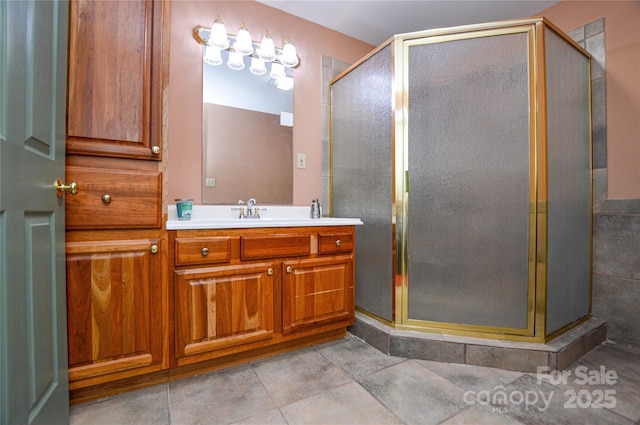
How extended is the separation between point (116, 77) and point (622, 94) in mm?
2760

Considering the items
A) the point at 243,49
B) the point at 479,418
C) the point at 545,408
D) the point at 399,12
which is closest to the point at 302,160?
the point at 243,49

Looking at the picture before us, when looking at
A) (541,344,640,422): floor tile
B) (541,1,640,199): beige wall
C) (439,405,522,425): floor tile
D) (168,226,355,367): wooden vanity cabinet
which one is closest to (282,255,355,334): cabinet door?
(168,226,355,367): wooden vanity cabinet

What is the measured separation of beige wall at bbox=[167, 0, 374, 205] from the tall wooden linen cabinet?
566 mm

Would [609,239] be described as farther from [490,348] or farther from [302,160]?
[302,160]

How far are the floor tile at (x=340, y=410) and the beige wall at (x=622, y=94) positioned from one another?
6.37ft

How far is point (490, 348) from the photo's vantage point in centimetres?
156

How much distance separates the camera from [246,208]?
6.55ft

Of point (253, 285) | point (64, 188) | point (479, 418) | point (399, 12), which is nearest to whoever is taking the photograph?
point (64, 188)

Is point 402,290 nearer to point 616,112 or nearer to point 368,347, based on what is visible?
point 368,347

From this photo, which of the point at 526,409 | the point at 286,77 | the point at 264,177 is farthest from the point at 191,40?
the point at 526,409

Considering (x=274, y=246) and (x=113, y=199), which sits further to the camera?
(x=274, y=246)

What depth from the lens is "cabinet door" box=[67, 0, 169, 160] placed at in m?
1.16

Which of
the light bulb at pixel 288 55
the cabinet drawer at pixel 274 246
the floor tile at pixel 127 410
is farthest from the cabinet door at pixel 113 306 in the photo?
the light bulb at pixel 288 55

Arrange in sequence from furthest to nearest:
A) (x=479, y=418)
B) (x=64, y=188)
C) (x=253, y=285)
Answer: (x=253, y=285), (x=479, y=418), (x=64, y=188)
